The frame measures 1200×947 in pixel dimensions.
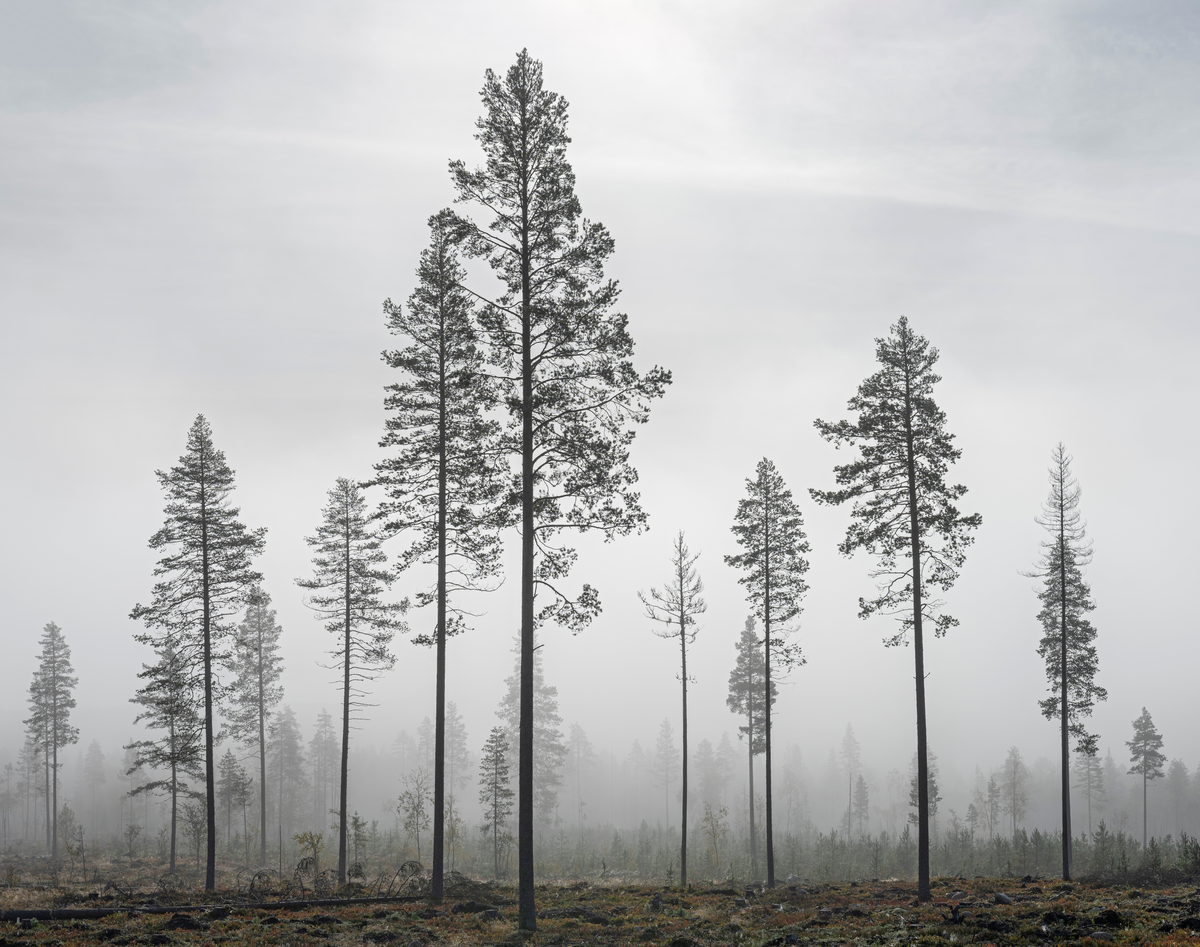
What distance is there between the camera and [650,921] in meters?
17.0

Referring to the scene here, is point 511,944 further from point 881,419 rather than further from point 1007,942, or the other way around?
point 881,419

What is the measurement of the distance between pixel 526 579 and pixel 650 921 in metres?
9.15

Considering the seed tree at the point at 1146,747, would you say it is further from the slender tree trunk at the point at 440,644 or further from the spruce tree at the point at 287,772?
the spruce tree at the point at 287,772

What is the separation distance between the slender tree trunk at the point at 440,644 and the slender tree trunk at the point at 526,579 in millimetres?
3809

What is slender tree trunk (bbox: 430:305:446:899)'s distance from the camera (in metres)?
19.6

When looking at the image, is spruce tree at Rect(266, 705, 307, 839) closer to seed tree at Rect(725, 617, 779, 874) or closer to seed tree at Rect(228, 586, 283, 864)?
seed tree at Rect(228, 586, 283, 864)

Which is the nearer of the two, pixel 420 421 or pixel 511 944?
pixel 511 944

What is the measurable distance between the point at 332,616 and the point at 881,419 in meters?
24.4

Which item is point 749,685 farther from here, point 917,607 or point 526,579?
point 526,579

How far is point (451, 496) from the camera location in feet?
69.9

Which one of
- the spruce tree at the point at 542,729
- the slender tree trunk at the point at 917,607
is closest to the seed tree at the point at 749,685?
the spruce tree at the point at 542,729

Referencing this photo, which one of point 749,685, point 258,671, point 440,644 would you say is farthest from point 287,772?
point 440,644

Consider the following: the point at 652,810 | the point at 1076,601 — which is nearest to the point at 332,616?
the point at 1076,601

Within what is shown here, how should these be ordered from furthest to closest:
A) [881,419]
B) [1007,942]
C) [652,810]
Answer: [652,810] → [881,419] → [1007,942]
